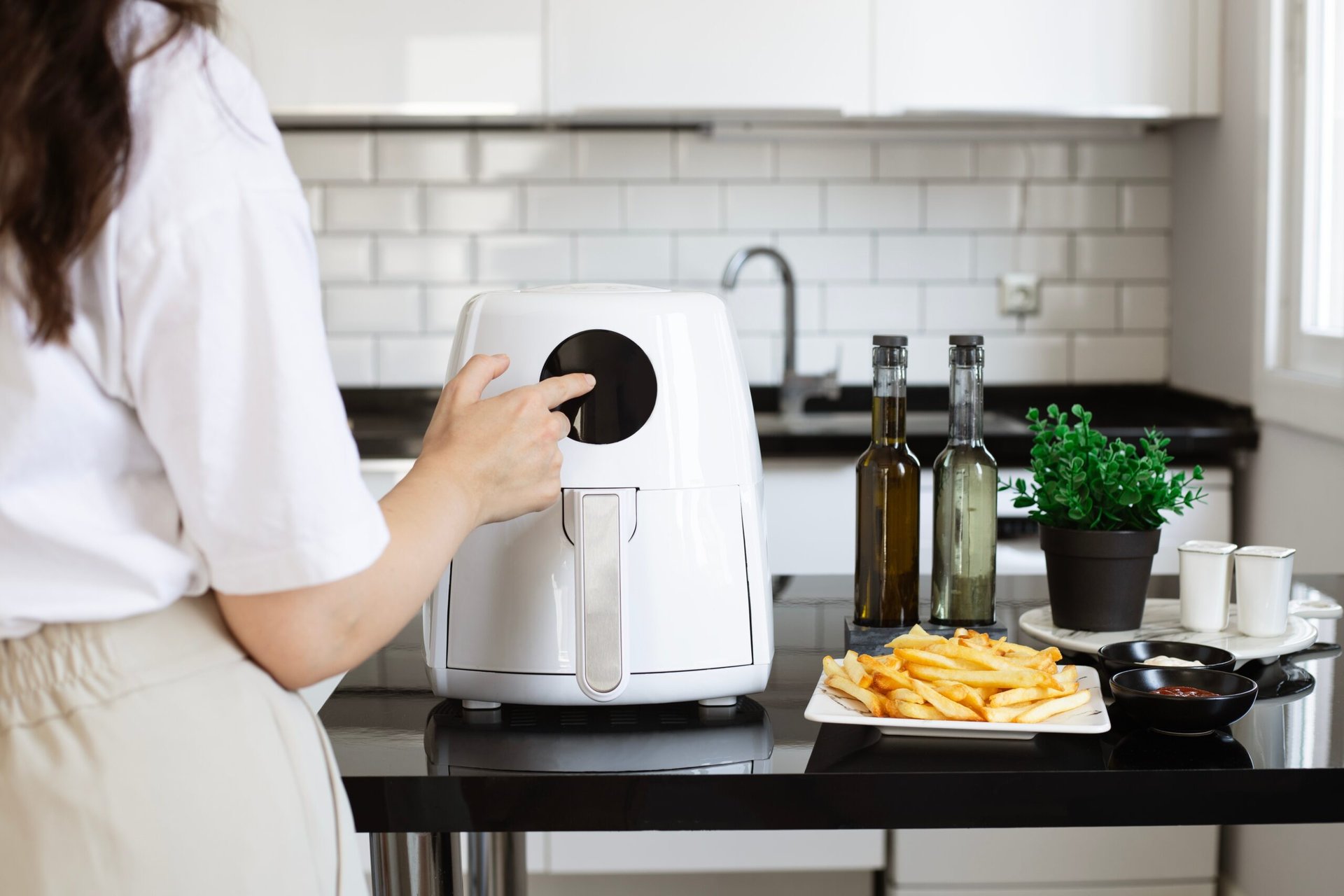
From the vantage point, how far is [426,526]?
30.1 inches

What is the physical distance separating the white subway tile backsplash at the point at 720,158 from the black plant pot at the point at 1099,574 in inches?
73.6

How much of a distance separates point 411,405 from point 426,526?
2.19m

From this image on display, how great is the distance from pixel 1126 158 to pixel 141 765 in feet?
8.76

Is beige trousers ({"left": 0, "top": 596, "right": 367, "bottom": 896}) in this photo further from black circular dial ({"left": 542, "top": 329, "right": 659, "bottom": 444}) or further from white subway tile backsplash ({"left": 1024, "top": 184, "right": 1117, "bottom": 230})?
white subway tile backsplash ({"left": 1024, "top": 184, "right": 1117, "bottom": 230})

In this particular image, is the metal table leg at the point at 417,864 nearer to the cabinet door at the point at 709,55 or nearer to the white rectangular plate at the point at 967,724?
the white rectangular plate at the point at 967,724

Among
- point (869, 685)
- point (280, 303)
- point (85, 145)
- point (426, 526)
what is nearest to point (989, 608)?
point (869, 685)

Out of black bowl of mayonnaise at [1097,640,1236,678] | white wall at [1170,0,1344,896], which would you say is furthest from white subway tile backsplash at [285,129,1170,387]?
black bowl of mayonnaise at [1097,640,1236,678]

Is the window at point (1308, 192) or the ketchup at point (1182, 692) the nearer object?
the ketchup at point (1182, 692)

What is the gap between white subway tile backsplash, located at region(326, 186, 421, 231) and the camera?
9.50 feet

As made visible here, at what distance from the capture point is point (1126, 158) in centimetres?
287

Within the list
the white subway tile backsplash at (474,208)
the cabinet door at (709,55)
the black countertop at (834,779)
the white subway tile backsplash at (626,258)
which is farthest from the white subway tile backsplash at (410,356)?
the black countertop at (834,779)

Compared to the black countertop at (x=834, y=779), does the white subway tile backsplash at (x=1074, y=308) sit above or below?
above

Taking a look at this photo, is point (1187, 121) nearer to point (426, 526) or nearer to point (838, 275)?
point (838, 275)

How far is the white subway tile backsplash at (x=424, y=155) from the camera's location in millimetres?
2883
